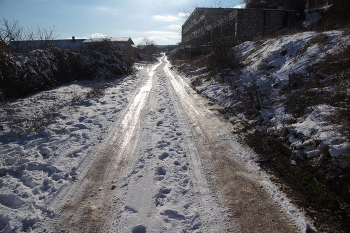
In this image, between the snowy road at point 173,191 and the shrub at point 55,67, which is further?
the shrub at point 55,67

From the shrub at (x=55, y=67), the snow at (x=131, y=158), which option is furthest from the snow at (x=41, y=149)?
the shrub at (x=55, y=67)

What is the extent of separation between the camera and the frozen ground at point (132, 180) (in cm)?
269

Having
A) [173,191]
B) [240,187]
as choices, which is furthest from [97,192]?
[240,187]

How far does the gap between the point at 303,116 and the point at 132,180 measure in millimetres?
4559

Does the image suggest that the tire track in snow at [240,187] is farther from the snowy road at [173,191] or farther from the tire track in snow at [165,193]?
the tire track in snow at [165,193]

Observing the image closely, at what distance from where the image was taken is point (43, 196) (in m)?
3.13

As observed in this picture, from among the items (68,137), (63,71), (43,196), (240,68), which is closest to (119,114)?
(68,137)

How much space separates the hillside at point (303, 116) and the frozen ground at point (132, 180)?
19.2 inches

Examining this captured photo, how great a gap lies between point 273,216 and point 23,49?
46.8 feet

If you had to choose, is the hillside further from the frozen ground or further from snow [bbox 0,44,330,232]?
the frozen ground

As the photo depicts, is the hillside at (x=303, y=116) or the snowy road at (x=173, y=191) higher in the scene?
the hillside at (x=303, y=116)

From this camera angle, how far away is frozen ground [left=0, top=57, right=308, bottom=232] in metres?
2.69

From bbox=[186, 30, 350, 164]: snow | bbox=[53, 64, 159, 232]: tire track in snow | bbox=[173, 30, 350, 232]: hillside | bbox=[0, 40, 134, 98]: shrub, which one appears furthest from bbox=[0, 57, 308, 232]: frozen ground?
bbox=[0, 40, 134, 98]: shrub

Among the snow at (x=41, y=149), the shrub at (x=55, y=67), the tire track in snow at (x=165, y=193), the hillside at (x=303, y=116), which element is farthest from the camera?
the shrub at (x=55, y=67)
